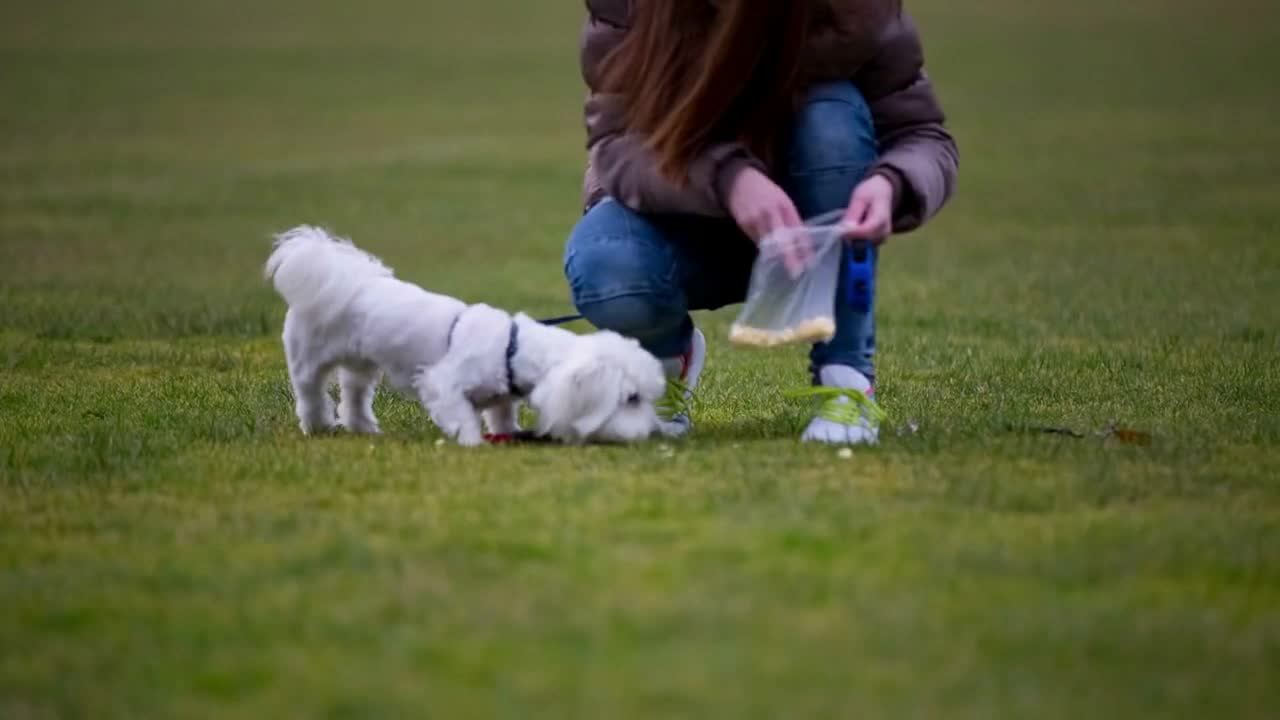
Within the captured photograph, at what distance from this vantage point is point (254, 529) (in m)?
4.12

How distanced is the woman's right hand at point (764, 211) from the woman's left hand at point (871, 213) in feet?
0.41

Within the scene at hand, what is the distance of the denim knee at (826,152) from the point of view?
523 centimetres

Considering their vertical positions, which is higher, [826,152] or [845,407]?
[826,152]

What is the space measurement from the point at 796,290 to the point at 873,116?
66 centimetres

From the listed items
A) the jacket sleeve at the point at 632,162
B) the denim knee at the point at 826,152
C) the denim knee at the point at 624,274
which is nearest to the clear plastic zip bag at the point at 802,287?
the denim knee at the point at 826,152

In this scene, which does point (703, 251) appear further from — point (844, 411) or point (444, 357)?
point (444, 357)

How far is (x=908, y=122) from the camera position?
18.0 ft

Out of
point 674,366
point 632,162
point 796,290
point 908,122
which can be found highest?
point 908,122

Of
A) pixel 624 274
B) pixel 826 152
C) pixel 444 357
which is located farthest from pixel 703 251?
pixel 444 357

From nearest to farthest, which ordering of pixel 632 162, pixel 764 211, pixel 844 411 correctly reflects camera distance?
1. pixel 764 211
2. pixel 844 411
3. pixel 632 162

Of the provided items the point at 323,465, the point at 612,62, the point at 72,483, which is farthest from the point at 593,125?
the point at 72,483

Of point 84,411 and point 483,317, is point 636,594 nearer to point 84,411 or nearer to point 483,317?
point 483,317

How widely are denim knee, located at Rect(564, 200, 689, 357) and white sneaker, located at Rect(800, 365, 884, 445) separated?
45 cm

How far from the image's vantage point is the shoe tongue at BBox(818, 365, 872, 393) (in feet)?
17.4
